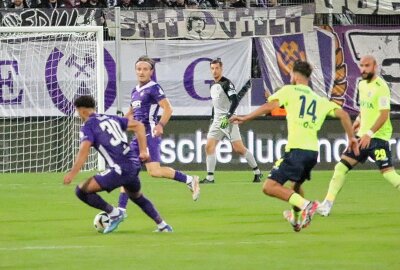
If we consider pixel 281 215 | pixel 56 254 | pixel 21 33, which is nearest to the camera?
pixel 56 254

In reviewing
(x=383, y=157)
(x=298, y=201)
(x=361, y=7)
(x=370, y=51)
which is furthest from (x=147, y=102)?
(x=361, y=7)

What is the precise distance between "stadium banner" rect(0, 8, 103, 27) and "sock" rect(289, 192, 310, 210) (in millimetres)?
12177

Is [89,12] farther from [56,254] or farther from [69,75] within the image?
[56,254]

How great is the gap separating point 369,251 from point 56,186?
10301 mm

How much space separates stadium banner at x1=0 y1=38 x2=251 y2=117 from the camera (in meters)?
23.8

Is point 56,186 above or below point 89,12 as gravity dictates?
below

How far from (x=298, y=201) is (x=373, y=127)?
253cm

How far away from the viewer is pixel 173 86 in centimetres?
2439

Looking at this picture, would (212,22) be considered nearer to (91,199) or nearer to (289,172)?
(289,172)

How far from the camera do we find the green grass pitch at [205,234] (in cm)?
1015

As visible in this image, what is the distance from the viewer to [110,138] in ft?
40.5

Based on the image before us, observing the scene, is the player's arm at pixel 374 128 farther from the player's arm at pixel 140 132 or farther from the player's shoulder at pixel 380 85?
the player's arm at pixel 140 132

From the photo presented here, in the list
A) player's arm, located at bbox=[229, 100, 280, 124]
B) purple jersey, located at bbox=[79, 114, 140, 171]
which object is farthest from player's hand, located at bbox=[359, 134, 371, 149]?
purple jersey, located at bbox=[79, 114, 140, 171]

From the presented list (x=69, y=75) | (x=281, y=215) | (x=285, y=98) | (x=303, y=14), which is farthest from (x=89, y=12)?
(x=285, y=98)
